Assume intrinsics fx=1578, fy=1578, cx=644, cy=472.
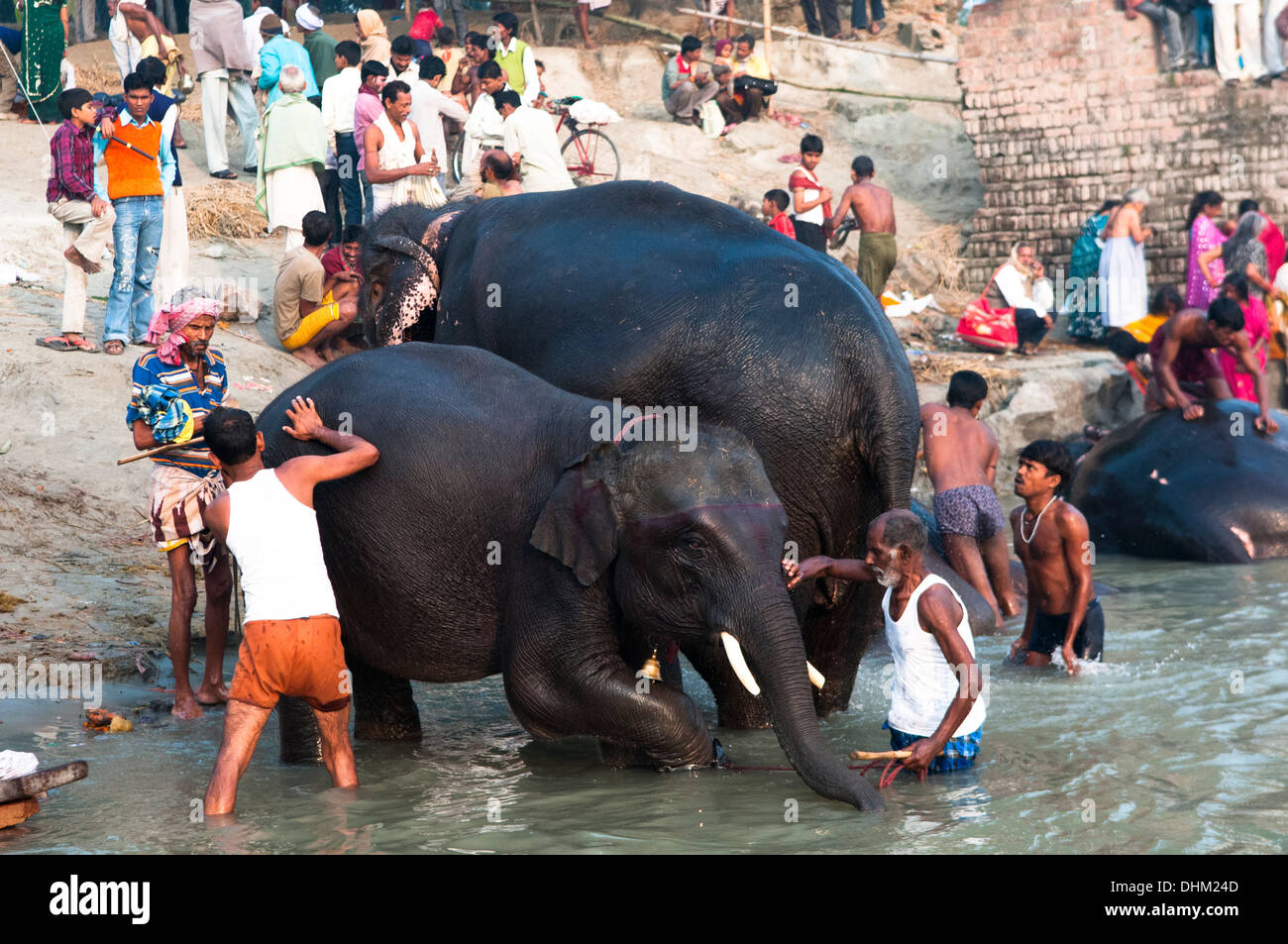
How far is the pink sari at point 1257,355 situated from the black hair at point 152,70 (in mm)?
7575

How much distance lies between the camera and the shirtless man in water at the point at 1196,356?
10.5 metres

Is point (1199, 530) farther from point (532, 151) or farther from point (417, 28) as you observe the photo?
point (417, 28)

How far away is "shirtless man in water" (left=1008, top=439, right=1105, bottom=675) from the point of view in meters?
7.15

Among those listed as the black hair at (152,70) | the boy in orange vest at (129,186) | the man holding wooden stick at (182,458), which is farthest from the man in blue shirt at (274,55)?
the man holding wooden stick at (182,458)

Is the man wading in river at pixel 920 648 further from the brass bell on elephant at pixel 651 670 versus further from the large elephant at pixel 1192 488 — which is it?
the large elephant at pixel 1192 488

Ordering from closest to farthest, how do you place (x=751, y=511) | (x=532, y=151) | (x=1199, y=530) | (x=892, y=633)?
(x=751, y=511)
(x=892, y=633)
(x=1199, y=530)
(x=532, y=151)

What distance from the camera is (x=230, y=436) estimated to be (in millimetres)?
5332

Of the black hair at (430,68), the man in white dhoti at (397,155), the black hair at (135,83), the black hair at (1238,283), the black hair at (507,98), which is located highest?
the black hair at (430,68)

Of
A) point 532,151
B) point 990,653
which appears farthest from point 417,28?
point 990,653

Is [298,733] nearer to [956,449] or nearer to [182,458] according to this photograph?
[182,458]

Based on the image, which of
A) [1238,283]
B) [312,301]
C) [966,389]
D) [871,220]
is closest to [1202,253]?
[1238,283]

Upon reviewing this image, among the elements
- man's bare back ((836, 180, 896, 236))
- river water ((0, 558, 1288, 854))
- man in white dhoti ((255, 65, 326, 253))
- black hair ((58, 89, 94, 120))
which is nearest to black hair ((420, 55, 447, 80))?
man in white dhoti ((255, 65, 326, 253))

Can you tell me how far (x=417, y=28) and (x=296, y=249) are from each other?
703cm

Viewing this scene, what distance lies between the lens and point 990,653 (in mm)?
7934
